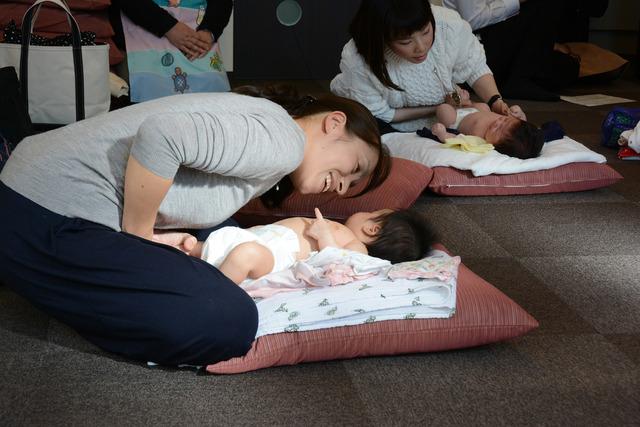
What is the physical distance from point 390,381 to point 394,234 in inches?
18.9

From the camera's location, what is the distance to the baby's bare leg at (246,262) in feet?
5.59

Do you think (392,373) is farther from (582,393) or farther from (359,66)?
(359,66)

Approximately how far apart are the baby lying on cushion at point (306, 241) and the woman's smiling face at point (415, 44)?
1.05 m

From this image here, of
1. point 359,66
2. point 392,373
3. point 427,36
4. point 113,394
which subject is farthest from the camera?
point 359,66

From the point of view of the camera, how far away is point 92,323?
1544mm

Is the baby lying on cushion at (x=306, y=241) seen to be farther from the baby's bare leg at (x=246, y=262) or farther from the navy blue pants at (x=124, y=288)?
the navy blue pants at (x=124, y=288)

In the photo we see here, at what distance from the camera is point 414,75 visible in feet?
10.4

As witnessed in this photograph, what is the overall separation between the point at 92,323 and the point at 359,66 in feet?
6.13

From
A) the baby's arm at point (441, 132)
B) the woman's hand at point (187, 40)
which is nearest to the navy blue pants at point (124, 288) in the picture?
the baby's arm at point (441, 132)

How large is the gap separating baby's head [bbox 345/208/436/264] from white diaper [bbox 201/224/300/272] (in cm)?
19

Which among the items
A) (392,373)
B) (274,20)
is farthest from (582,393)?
(274,20)

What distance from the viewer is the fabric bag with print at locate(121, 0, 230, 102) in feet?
11.4

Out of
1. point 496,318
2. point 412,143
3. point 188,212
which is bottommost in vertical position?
point 412,143

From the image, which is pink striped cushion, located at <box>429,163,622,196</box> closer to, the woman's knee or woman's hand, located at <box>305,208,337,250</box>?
woman's hand, located at <box>305,208,337,250</box>
